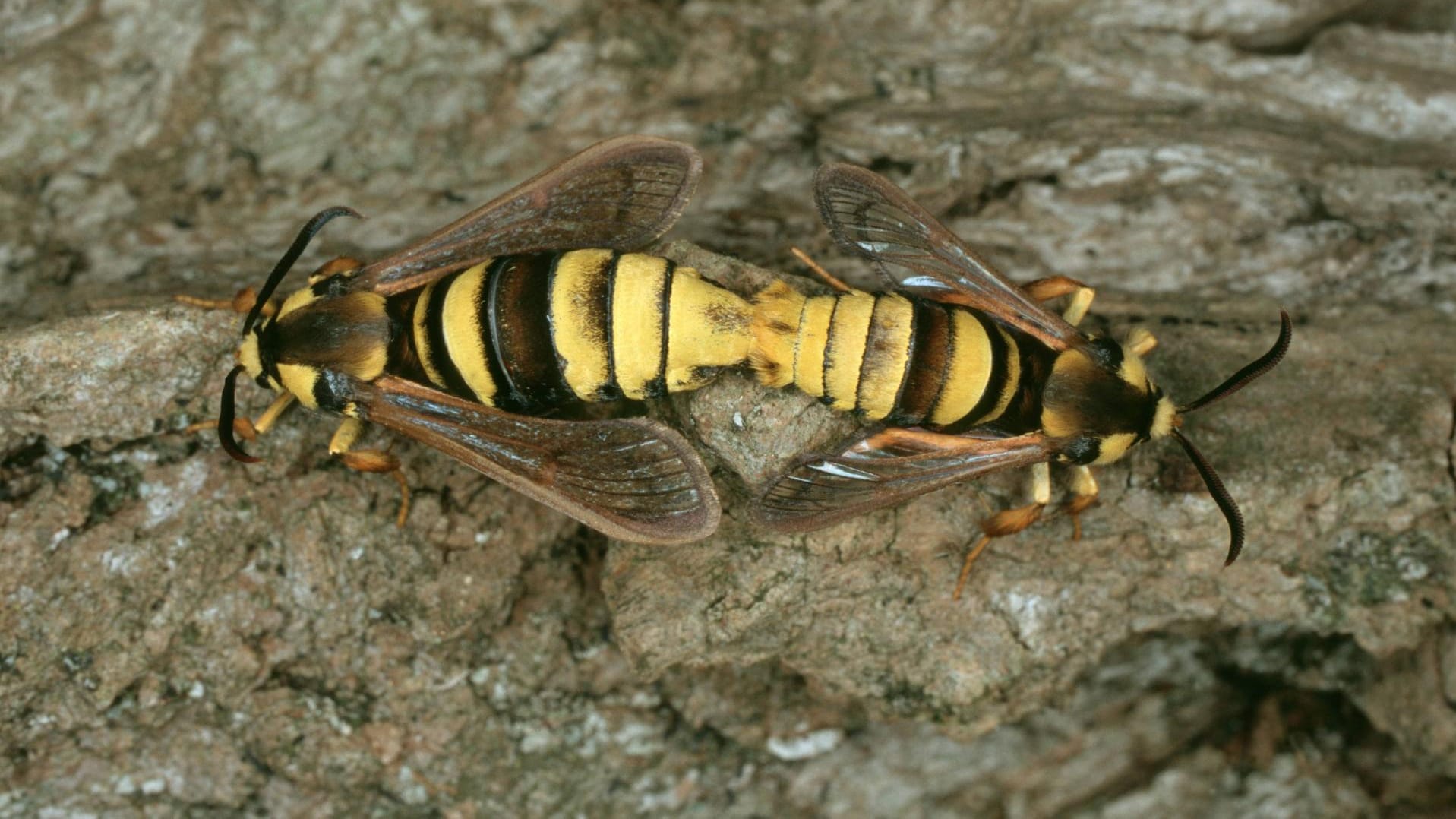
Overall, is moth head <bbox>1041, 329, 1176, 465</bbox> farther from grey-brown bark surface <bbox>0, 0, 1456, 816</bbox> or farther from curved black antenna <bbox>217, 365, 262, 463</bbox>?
curved black antenna <bbox>217, 365, 262, 463</bbox>

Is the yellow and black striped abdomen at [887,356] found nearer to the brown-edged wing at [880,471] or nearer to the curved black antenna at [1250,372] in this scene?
the brown-edged wing at [880,471]

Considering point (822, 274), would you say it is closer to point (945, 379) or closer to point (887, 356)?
point (887, 356)

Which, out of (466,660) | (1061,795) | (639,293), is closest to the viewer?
(639,293)

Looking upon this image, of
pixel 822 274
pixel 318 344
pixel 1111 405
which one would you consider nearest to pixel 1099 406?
pixel 1111 405

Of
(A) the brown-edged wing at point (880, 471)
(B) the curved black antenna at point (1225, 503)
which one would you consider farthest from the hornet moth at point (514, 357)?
(B) the curved black antenna at point (1225, 503)

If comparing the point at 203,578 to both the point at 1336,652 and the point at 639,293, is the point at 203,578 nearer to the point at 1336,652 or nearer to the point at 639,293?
the point at 639,293

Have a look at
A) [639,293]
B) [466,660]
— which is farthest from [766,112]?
[466,660]

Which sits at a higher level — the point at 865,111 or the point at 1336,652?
the point at 865,111
